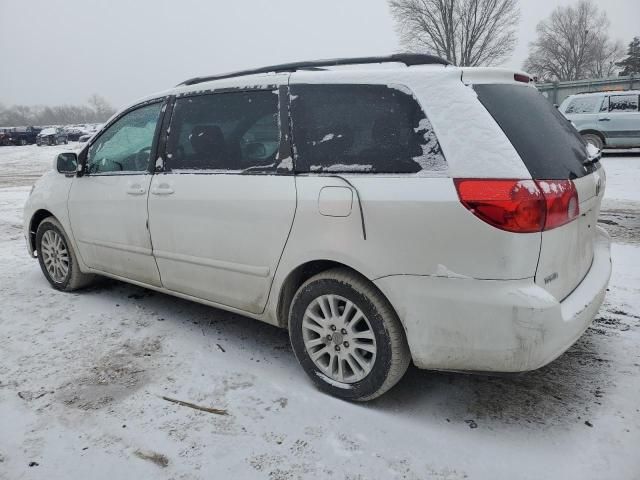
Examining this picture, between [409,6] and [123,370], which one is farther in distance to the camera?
[409,6]

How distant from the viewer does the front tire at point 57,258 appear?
4.28 meters

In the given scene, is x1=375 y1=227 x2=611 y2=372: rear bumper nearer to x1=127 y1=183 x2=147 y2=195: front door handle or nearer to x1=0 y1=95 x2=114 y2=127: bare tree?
x1=127 y1=183 x2=147 y2=195: front door handle

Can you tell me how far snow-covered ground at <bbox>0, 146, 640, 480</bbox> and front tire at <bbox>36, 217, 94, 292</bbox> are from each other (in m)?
0.70

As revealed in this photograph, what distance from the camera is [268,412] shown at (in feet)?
8.36

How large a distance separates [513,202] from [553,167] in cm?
37

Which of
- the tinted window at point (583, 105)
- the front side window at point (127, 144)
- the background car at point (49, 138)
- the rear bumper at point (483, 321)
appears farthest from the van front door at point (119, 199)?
the background car at point (49, 138)

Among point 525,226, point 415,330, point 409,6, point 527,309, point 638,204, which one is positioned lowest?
point 638,204

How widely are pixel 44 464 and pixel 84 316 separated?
70.6 inches

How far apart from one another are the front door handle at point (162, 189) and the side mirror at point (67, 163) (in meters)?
1.20

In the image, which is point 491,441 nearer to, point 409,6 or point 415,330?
point 415,330

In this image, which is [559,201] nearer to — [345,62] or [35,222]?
[345,62]

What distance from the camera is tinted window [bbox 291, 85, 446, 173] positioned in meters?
2.30

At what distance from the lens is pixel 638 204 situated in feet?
24.2

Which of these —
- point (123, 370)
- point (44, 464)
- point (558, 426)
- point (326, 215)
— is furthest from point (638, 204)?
point (44, 464)
